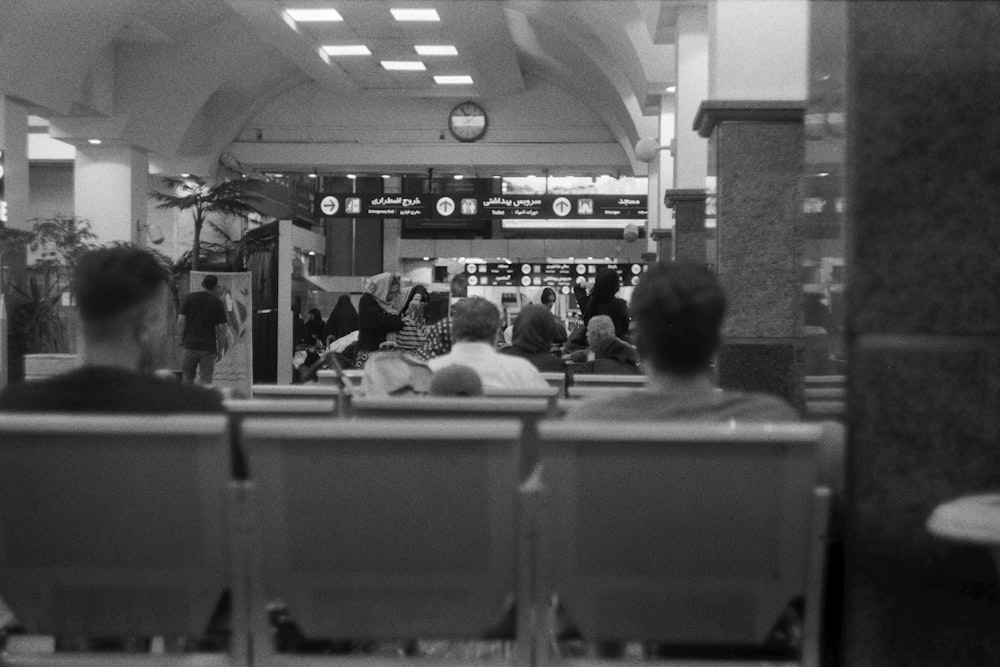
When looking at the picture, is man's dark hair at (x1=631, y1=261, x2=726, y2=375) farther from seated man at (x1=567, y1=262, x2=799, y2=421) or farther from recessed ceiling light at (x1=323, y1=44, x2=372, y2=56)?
recessed ceiling light at (x1=323, y1=44, x2=372, y2=56)

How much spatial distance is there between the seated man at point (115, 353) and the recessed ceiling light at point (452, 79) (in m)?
22.2

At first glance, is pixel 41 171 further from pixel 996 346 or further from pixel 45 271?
pixel 996 346

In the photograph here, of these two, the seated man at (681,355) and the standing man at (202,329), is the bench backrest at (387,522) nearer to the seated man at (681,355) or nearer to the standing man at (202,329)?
the seated man at (681,355)

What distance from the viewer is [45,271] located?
16469mm

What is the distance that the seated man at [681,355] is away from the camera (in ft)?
8.36

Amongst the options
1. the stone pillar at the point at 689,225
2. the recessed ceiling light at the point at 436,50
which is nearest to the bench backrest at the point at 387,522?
the stone pillar at the point at 689,225

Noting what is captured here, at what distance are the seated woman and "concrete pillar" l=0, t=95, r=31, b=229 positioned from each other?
10561 mm

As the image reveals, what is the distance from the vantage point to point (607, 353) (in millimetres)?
7680

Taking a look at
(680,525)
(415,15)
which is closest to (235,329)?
(415,15)

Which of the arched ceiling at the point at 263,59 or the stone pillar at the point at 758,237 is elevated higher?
the arched ceiling at the point at 263,59

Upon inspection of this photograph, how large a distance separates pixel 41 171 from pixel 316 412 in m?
26.8

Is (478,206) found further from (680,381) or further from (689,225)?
(680,381)

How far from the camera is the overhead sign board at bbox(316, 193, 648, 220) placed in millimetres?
25781

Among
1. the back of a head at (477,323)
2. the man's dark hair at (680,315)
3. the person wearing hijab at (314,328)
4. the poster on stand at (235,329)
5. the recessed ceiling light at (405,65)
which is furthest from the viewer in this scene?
the recessed ceiling light at (405,65)
